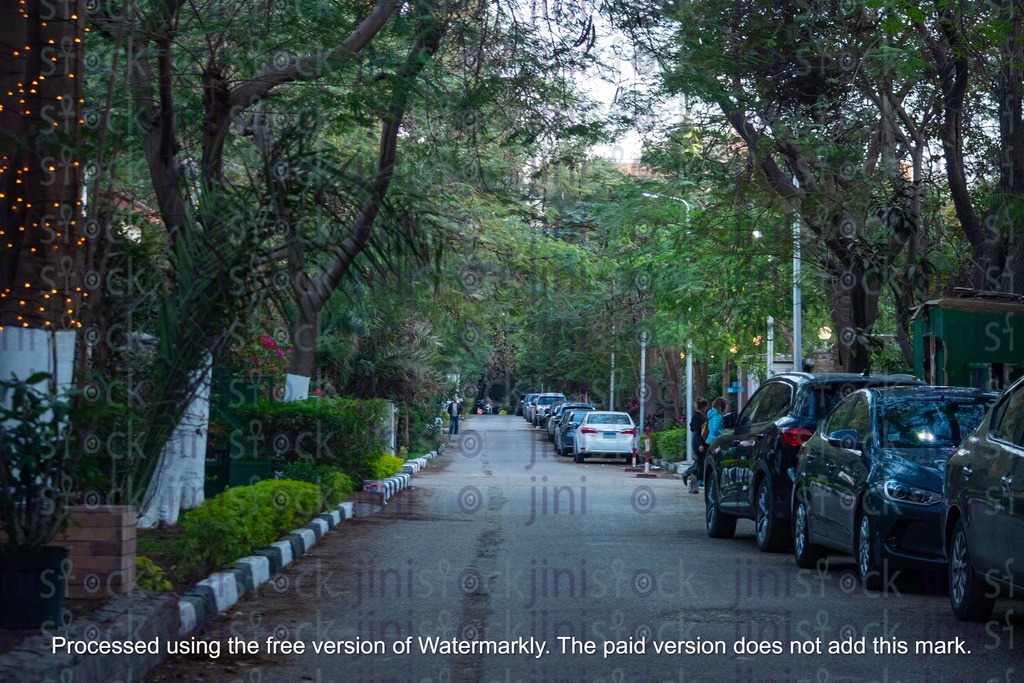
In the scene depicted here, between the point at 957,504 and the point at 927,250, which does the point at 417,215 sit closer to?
the point at 957,504

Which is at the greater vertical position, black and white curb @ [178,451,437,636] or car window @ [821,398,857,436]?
car window @ [821,398,857,436]

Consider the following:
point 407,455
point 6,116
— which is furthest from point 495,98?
point 407,455

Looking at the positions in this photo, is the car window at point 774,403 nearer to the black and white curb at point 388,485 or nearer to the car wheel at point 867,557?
the car wheel at point 867,557

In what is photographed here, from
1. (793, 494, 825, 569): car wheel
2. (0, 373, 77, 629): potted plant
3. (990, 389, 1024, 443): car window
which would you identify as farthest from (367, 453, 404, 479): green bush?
(0, 373, 77, 629): potted plant

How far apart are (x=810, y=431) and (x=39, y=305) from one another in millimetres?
7471

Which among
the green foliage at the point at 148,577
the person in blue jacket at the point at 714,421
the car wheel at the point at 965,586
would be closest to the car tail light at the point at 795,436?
the car wheel at the point at 965,586

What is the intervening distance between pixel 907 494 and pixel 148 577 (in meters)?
5.53

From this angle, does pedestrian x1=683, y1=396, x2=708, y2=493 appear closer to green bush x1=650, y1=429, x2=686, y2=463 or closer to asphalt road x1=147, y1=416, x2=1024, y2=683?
asphalt road x1=147, y1=416, x2=1024, y2=683

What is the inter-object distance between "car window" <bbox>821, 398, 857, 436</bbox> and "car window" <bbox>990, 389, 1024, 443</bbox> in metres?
3.15

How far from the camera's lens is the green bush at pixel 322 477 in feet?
55.2

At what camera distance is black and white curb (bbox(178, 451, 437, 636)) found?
335 inches

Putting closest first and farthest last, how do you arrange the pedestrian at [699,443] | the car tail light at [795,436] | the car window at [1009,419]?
the car window at [1009,419] < the car tail light at [795,436] < the pedestrian at [699,443]

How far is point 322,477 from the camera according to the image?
1716cm

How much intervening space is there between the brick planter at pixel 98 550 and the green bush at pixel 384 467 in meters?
13.2
